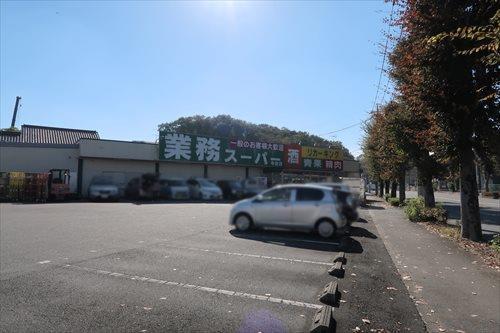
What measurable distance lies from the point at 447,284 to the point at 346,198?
1004cm

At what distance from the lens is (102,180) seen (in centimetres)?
220

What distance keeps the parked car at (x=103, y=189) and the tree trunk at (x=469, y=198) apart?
18.2 m

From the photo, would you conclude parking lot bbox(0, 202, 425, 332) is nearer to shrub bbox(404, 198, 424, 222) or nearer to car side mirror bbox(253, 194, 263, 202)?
car side mirror bbox(253, 194, 263, 202)

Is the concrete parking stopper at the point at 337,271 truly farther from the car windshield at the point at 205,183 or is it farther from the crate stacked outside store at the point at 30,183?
the car windshield at the point at 205,183

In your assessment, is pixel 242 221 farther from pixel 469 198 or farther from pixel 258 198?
pixel 469 198

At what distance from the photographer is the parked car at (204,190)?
1971mm

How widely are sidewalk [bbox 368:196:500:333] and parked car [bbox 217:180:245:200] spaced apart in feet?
8.54

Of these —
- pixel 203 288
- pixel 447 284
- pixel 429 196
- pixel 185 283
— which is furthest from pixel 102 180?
pixel 429 196

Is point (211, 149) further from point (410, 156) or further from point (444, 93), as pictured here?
point (410, 156)

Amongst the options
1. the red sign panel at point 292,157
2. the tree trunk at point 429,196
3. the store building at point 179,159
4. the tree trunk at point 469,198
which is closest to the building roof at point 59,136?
the store building at point 179,159

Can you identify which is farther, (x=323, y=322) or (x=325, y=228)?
(x=323, y=322)

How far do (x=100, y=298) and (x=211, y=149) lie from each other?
7.62 m

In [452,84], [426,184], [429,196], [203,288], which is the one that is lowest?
[203,288]

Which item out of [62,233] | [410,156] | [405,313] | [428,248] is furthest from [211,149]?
[410,156]
